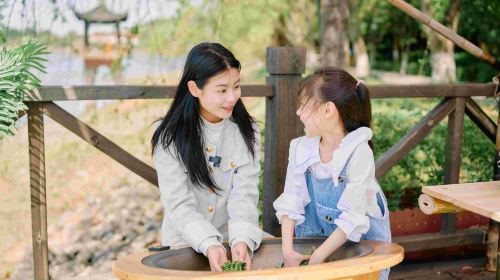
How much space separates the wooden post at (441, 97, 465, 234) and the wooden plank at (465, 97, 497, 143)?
73 millimetres

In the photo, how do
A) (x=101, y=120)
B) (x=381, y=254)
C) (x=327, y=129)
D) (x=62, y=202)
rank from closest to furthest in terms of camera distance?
1. (x=381, y=254)
2. (x=327, y=129)
3. (x=101, y=120)
4. (x=62, y=202)

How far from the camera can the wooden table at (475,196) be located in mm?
Answer: 2033

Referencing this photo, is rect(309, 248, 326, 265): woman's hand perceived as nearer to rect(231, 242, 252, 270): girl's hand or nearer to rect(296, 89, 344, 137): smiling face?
rect(231, 242, 252, 270): girl's hand

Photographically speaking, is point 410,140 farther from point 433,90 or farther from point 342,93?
point 342,93

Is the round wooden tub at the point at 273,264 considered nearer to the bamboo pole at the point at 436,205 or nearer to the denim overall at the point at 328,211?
the denim overall at the point at 328,211

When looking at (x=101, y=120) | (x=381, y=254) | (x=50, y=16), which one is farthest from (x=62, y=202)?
(x=381, y=254)

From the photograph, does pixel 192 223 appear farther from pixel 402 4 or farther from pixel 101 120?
pixel 101 120

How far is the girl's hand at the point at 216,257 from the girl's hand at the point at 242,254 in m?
0.04

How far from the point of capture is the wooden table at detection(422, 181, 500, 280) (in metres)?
2.03

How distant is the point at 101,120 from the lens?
7.52 m

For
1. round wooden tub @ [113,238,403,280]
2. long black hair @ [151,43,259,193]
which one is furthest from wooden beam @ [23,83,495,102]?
round wooden tub @ [113,238,403,280]

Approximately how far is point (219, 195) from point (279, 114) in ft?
2.77

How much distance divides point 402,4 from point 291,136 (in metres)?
0.87

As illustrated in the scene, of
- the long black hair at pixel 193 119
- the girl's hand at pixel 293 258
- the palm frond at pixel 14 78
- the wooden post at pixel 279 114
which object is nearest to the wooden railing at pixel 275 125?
the wooden post at pixel 279 114
